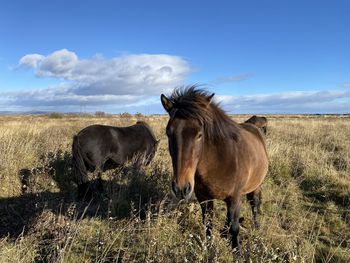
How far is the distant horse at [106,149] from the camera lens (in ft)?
23.3

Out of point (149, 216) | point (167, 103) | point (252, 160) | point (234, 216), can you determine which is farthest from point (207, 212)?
point (167, 103)

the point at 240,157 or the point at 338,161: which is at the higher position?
the point at 240,157

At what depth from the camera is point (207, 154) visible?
4219mm

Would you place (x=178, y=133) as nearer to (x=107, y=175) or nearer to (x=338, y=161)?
(x=107, y=175)

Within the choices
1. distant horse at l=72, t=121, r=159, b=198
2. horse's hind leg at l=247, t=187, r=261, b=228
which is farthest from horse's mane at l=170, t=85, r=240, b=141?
distant horse at l=72, t=121, r=159, b=198

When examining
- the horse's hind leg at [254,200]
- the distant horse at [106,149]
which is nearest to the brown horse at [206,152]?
the horse's hind leg at [254,200]

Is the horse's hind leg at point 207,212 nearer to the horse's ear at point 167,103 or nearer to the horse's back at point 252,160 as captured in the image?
the horse's back at point 252,160

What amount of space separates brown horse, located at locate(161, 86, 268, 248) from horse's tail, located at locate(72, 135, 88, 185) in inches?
117

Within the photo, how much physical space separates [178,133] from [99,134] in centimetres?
442

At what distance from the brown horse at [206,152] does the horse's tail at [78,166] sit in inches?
117

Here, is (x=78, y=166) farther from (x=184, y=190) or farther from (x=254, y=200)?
(x=184, y=190)

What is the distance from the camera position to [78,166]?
7051mm

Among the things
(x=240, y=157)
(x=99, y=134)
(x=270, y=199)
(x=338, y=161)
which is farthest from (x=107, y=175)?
(x=338, y=161)

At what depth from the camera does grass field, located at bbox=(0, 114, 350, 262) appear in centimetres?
388
